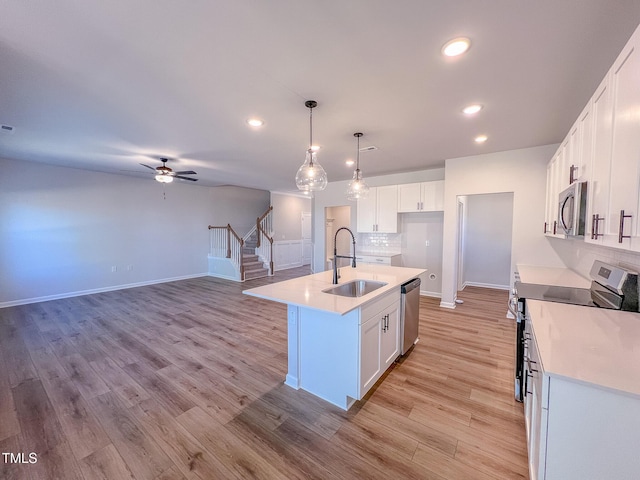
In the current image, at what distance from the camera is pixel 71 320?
406cm

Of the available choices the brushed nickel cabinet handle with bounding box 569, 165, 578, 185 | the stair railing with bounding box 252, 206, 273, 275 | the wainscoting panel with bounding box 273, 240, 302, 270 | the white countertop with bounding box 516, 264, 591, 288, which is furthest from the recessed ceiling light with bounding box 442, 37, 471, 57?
the wainscoting panel with bounding box 273, 240, 302, 270

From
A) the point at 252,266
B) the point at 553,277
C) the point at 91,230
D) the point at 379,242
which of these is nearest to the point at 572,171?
the point at 553,277

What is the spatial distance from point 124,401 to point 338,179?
212 inches

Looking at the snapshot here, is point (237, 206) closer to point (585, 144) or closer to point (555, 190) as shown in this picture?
point (555, 190)

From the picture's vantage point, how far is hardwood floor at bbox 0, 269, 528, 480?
1604 millimetres

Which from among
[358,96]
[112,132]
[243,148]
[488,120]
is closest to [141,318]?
[112,132]

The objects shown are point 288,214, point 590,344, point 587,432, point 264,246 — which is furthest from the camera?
point 288,214

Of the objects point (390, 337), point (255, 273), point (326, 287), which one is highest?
point (326, 287)

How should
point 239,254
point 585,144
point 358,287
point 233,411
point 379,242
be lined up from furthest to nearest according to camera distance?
point 239,254 < point 379,242 < point 358,287 < point 233,411 < point 585,144

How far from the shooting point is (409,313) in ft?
9.43

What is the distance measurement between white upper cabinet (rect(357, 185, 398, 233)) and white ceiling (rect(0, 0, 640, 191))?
1875 mm

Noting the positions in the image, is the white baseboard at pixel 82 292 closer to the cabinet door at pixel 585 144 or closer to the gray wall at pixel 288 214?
the gray wall at pixel 288 214

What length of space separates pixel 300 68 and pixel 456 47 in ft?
3.53

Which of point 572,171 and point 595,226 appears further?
point 572,171
